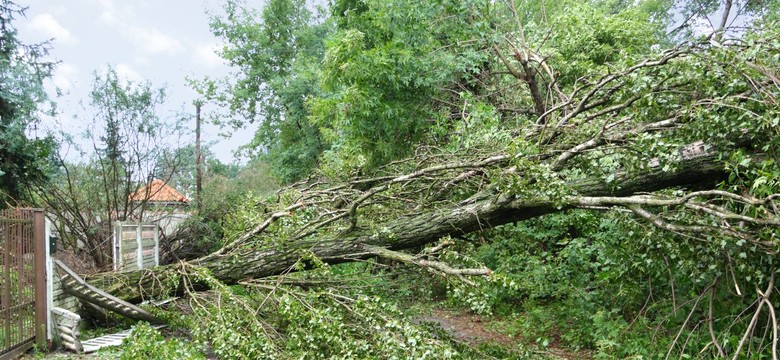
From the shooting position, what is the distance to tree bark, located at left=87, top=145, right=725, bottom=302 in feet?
15.3

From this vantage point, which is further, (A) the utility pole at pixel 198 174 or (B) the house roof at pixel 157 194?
(A) the utility pole at pixel 198 174

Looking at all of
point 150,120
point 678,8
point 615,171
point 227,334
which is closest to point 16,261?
point 227,334

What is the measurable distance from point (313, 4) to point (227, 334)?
801 inches

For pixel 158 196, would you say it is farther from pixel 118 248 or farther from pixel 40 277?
pixel 40 277

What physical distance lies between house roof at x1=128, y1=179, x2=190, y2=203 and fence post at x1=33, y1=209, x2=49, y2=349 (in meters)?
6.14

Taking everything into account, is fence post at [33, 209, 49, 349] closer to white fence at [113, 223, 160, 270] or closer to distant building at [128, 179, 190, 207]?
white fence at [113, 223, 160, 270]

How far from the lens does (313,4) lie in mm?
22812

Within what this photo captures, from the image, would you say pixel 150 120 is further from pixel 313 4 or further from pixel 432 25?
pixel 313 4

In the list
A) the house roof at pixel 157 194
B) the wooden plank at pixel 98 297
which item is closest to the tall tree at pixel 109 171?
the house roof at pixel 157 194

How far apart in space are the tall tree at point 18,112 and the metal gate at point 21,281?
398 cm

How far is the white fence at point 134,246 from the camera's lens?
323 inches

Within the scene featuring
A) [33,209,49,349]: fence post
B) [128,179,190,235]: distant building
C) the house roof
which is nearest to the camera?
[33,209,49,349]: fence post

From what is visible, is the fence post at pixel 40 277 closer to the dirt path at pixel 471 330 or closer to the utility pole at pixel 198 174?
the dirt path at pixel 471 330

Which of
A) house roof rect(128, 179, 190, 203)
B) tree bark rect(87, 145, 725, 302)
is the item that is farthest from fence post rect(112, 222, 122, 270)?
house roof rect(128, 179, 190, 203)
